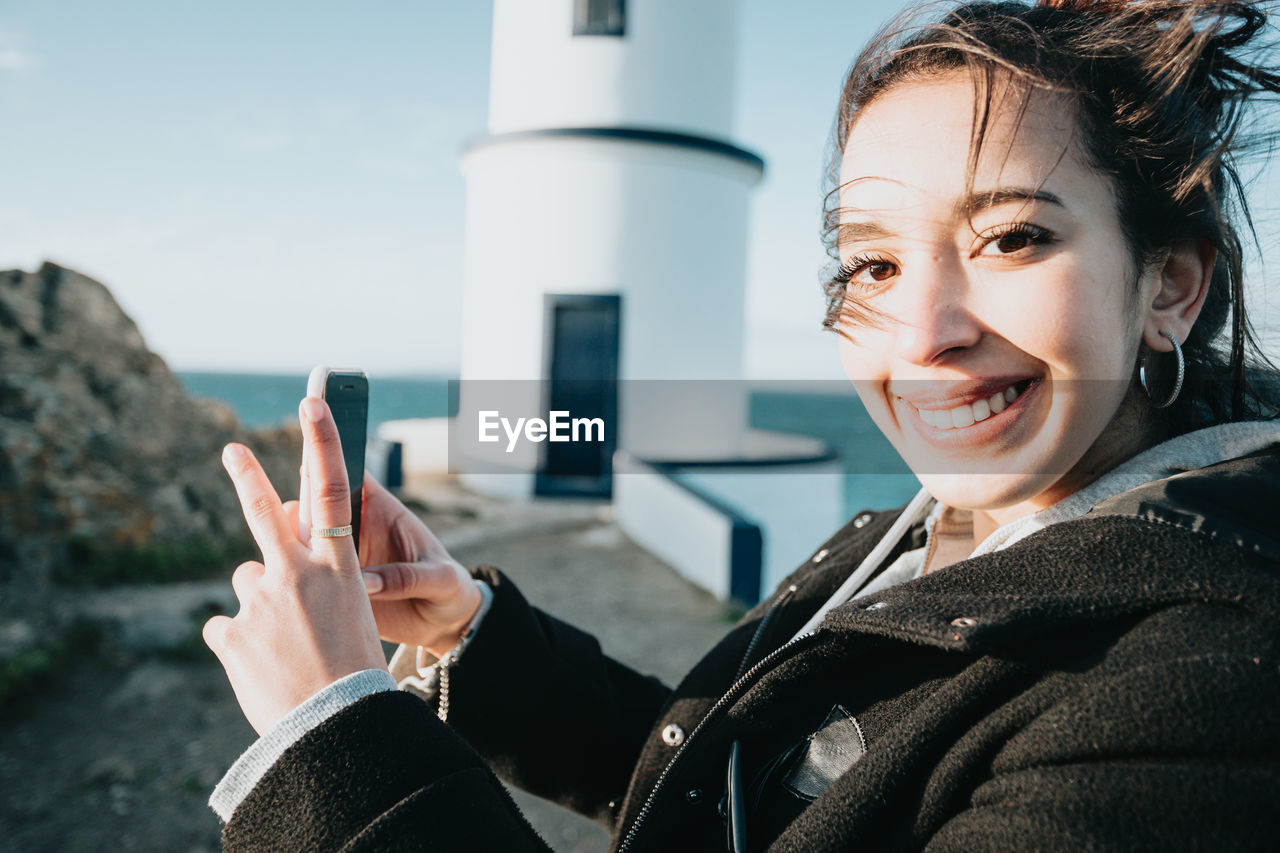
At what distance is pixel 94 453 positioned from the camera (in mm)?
6230

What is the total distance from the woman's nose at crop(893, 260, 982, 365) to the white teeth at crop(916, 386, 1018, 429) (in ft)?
0.32

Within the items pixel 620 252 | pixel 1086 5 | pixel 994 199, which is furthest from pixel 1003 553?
pixel 620 252

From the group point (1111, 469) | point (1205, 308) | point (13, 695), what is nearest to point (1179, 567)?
point (1111, 469)

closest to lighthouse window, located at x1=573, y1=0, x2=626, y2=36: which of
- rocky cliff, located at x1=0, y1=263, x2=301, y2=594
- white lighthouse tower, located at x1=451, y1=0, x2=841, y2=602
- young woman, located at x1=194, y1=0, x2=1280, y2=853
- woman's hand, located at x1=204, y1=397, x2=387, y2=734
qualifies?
white lighthouse tower, located at x1=451, y1=0, x2=841, y2=602

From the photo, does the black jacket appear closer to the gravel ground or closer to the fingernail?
the fingernail

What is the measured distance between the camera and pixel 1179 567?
3.10 feet

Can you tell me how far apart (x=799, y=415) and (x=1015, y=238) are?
9228 cm

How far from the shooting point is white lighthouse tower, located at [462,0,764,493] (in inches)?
375

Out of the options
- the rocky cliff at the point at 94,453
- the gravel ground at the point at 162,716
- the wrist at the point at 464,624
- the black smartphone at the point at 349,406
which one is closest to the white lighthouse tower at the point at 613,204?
the gravel ground at the point at 162,716

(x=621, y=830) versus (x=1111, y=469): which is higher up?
(x=1111, y=469)

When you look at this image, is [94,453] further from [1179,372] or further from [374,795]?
[1179,372]

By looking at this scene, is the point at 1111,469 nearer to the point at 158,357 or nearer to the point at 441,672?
the point at 441,672

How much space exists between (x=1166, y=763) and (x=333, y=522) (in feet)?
3.62

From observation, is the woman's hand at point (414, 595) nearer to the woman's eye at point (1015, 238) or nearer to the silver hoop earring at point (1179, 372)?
the woman's eye at point (1015, 238)
